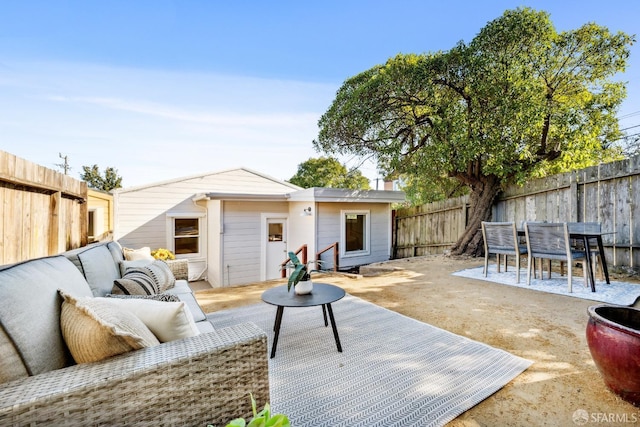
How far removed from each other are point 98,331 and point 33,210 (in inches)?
103

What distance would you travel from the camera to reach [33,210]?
9.14 ft

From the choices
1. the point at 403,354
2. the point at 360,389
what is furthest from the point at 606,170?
the point at 360,389

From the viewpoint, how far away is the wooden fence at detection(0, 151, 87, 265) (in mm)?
2275

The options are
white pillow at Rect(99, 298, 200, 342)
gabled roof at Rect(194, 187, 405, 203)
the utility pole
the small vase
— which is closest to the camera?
white pillow at Rect(99, 298, 200, 342)

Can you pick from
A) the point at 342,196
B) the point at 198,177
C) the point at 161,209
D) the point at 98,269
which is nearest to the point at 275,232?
the point at 342,196

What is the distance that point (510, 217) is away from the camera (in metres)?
6.64

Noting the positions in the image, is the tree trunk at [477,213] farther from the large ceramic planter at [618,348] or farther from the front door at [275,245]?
the large ceramic planter at [618,348]

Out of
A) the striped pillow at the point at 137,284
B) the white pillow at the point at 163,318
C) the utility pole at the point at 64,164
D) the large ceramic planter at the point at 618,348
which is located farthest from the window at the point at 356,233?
the utility pole at the point at 64,164

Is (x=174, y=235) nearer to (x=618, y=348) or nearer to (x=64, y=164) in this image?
(x=618, y=348)

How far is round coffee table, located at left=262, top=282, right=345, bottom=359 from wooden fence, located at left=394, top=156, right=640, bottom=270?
4736 mm

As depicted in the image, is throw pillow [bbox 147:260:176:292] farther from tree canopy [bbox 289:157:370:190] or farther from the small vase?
tree canopy [bbox 289:157:370:190]

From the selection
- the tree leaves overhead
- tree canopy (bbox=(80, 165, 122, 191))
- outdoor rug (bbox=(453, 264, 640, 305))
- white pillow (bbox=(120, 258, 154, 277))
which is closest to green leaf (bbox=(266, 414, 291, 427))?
white pillow (bbox=(120, 258, 154, 277))

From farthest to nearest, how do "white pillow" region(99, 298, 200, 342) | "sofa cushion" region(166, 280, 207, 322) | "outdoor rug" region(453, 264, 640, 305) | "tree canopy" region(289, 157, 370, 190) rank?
1. "tree canopy" region(289, 157, 370, 190)
2. "outdoor rug" region(453, 264, 640, 305)
3. "sofa cushion" region(166, 280, 207, 322)
4. "white pillow" region(99, 298, 200, 342)

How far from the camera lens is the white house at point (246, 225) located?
22.9ft
